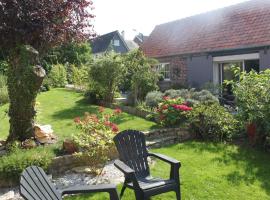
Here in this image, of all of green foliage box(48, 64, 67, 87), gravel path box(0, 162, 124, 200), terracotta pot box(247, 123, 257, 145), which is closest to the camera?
gravel path box(0, 162, 124, 200)

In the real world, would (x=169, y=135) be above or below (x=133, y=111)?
below

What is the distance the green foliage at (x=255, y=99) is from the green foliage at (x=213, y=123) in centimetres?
42

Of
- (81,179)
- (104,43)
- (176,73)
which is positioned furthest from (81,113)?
(104,43)

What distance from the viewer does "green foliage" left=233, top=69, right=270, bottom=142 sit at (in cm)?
824

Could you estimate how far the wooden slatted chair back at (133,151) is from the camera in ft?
18.0

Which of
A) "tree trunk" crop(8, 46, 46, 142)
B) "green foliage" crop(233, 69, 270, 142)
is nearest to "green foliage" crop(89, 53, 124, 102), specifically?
"green foliage" crop(233, 69, 270, 142)

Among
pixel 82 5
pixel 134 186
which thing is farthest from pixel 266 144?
pixel 82 5

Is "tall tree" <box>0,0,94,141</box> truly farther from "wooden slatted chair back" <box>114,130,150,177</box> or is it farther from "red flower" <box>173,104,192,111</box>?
"red flower" <box>173,104,192,111</box>

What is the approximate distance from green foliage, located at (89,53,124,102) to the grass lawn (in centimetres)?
655

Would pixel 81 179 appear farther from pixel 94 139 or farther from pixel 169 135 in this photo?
pixel 169 135

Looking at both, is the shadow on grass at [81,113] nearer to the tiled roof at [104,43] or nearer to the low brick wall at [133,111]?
the low brick wall at [133,111]

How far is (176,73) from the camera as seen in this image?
1894 centimetres

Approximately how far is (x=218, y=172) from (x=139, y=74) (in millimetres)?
7859

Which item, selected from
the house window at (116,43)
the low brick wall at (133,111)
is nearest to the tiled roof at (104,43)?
the house window at (116,43)
